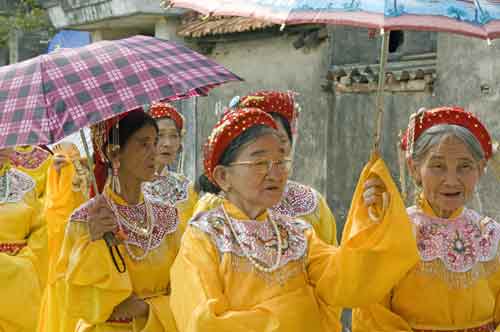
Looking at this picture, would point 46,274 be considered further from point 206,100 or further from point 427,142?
point 206,100

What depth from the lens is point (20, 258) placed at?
637 cm

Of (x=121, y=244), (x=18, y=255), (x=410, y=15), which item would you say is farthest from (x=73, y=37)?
(x=410, y=15)

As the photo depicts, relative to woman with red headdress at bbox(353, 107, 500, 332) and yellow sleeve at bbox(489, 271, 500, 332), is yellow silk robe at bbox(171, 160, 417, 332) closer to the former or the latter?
woman with red headdress at bbox(353, 107, 500, 332)

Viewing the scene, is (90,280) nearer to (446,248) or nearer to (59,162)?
(446,248)

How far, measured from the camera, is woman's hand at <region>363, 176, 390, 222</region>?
3.71 m

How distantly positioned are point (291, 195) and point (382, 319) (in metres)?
1.36

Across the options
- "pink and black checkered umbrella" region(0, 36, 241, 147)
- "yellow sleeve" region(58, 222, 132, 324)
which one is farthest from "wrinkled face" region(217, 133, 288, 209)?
"yellow sleeve" region(58, 222, 132, 324)

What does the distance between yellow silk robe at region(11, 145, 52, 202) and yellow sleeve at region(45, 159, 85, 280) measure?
1.09 m

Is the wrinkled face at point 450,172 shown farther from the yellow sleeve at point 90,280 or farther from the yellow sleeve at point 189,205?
the yellow sleeve at point 189,205

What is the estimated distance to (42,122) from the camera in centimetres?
385

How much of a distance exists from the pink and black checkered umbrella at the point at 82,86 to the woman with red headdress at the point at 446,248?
1.04 m

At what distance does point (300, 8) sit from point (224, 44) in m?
8.66

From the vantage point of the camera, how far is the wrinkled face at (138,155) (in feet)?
14.8

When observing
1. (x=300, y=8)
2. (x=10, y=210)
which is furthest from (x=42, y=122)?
(x=10, y=210)
